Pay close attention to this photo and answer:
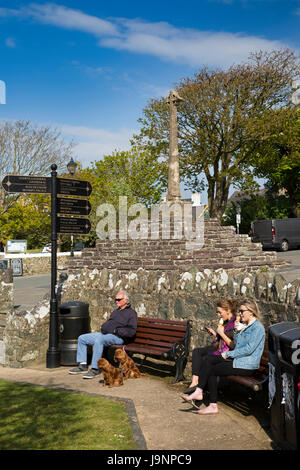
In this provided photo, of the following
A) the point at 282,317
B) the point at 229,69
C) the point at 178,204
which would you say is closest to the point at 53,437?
the point at 282,317

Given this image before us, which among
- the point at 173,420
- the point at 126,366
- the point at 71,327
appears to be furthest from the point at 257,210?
the point at 173,420

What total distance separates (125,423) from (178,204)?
570 inches

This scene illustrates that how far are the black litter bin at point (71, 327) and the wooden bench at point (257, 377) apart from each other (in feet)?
12.1

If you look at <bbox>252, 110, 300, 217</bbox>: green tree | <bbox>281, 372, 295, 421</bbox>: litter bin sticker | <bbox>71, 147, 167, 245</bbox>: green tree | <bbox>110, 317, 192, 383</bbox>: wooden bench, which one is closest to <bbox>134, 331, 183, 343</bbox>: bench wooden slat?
<bbox>110, 317, 192, 383</bbox>: wooden bench

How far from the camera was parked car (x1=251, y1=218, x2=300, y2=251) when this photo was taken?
2753 centimetres

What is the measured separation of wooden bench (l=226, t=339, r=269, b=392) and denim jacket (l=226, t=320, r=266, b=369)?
0.10 m

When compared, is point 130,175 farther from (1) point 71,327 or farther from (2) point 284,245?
(1) point 71,327

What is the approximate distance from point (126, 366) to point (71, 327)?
1.67 metres

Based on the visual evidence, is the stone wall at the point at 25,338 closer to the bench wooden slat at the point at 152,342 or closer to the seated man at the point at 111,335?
the seated man at the point at 111,335

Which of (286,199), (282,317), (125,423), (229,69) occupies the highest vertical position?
(229,69)

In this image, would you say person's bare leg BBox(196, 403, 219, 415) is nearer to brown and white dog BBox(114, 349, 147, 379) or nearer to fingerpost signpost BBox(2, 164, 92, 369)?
brown and white dog BBox(114, 349, 147, 379)
